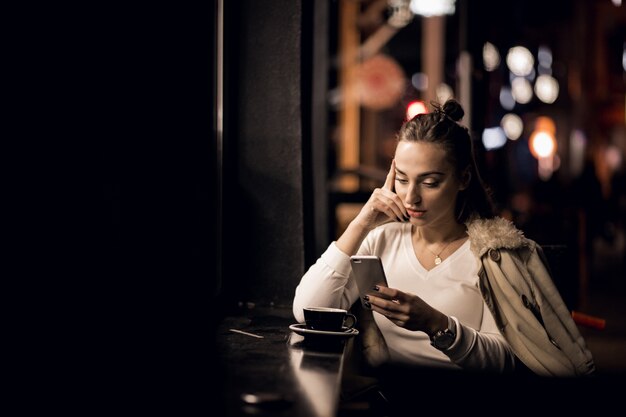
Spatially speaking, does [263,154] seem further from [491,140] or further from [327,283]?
[491,140]

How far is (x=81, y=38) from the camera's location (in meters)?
1.93

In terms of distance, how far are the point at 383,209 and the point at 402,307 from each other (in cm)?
53

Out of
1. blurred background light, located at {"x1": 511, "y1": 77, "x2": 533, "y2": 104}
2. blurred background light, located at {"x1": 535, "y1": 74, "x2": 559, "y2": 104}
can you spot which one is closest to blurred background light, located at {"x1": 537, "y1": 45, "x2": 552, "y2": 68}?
A: blurred background light, located at {"x1": 511, "y1": 77, "x2": 533, "y2": 104}

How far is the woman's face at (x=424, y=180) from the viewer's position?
2.71 m

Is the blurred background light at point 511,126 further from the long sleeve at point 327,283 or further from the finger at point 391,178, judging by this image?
the long sleeve at point 327,283

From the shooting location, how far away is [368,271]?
7.95 ft

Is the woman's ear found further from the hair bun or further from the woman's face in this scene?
the hair bun

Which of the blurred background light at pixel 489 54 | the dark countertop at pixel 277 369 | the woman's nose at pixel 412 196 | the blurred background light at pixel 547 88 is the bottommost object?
the dark countertop at pixel 277 369

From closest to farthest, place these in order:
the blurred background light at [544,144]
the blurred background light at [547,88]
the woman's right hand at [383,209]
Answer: the woman's right hand at [383,209] → the blurred background light at [544,144] → the blurred background light at [547,88]

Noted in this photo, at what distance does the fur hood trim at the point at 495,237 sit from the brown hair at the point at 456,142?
125 mm

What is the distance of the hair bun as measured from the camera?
2.83 metres

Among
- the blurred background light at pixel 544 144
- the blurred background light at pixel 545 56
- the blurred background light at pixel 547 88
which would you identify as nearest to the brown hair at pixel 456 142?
the blurred background light at pixel 544 144

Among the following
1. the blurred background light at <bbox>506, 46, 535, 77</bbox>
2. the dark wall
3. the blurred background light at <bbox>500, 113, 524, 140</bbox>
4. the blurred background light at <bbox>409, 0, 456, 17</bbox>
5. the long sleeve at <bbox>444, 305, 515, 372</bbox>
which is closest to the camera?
the long sleeve at <bbox>444, 305, 515, 372</bbox>

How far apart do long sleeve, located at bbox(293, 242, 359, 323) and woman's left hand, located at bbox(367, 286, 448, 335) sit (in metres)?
0.42
